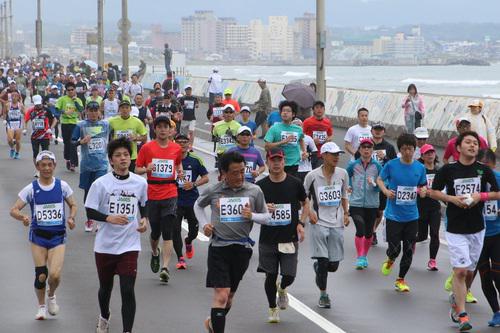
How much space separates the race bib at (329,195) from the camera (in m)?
13.1

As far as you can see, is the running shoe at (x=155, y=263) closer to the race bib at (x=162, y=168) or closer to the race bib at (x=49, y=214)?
the race bib at (x=162, y=168)

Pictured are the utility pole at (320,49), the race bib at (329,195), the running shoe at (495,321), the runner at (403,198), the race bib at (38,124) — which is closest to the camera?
the running shoe at (495,321)

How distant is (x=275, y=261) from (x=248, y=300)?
1304 millimetres

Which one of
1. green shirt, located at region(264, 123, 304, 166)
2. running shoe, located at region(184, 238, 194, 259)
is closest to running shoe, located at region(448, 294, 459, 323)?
running shoe, located at region(184, 238, 194, 259)

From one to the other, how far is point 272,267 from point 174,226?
3.10 metres

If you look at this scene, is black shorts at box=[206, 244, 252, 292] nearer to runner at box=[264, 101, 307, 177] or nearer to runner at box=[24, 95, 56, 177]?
runner at box=[264, 101, 307, 177]

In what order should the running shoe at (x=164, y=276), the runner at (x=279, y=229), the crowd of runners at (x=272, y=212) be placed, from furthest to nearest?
the running shoe at (x=164, y=276)
the runner at (x=279, y=229)
the crowd of runners at (x=272, y=212)

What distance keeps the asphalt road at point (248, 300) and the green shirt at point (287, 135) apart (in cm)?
163

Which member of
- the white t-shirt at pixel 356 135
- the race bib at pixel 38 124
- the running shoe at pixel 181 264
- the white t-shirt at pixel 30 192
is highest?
the white t-shirt at pixel 356 135

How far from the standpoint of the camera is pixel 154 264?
14586 millimetres

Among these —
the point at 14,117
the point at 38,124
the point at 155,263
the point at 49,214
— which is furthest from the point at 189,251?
the point at 14,117

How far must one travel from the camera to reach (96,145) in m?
18.6

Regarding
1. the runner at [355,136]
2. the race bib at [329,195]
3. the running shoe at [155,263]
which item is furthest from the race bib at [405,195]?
the runner at [355,136]

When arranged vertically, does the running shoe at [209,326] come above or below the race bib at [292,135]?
below
